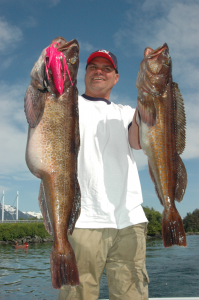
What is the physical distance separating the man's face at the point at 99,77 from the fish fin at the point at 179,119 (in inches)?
41.6

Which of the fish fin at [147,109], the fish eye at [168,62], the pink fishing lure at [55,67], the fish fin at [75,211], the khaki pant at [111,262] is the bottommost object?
the khaki pant at [111,262]

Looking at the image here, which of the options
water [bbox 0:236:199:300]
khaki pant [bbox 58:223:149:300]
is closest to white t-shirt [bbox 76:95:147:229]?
khaki pant [bbox 58:223:149:300]

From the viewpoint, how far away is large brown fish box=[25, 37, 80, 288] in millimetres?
2754

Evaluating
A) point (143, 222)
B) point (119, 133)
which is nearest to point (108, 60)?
point (119, 133)

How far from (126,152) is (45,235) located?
77599 millimetres

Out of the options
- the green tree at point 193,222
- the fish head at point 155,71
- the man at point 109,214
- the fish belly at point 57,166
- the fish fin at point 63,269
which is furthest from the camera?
the green tree at point 193,222

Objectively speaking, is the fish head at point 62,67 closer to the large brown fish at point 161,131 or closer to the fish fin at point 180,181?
the large brown fish at point 161,131

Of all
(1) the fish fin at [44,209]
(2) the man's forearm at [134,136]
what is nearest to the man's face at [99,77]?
(2) the man's forearm at [134,136]

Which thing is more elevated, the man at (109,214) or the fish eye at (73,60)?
the fish eye at (73,60)

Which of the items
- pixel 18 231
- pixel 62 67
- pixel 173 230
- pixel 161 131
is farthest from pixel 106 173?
pixel 18 231

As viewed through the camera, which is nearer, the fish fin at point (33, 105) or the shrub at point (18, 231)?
the fish fin at point (33, 105)

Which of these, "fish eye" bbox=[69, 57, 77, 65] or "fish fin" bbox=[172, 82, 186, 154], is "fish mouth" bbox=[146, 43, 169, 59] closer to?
"fish fin" bbox=[172, 82, 186, 154]

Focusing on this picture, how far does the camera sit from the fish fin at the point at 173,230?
2.92 metres

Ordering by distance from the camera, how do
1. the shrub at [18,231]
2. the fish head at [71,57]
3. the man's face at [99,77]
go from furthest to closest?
the shrub at [18,231]
the man's face at [99,77]
the fish head at [71,57]
